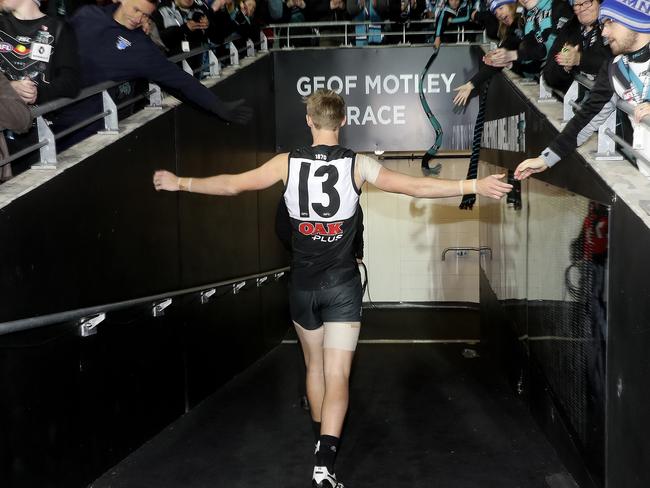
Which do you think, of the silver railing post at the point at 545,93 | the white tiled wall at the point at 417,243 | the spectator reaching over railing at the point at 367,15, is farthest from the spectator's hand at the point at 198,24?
the white tiled wall at the point at 417,243

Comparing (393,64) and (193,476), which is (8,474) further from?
(393,64)

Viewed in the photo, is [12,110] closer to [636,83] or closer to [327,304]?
[327,304]

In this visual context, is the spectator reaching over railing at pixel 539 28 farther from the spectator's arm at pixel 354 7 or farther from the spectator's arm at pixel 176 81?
the spectator's arm at pixel 354 7

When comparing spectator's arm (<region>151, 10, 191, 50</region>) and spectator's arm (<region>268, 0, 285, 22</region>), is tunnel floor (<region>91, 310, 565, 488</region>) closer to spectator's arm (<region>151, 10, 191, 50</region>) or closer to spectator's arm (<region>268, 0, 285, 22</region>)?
spectator's arm (<region>151, 10, 191, 50</region>)

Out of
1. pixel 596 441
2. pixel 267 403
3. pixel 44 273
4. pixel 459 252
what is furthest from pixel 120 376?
pixel 459 252

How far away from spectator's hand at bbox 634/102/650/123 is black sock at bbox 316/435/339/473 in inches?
75.7

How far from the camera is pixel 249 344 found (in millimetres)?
7004

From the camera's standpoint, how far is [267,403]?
18.1 ft

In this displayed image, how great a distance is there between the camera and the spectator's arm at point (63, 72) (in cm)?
388

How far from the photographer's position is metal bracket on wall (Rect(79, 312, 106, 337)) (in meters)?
3.64

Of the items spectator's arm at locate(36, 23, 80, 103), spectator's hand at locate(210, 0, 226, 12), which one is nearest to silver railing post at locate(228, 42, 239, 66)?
spectator's hand at locate(210, 0, 226, 12)

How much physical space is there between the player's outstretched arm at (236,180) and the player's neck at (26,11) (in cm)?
94

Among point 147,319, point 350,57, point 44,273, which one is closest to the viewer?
point 44,273

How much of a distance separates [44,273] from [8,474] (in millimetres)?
819
